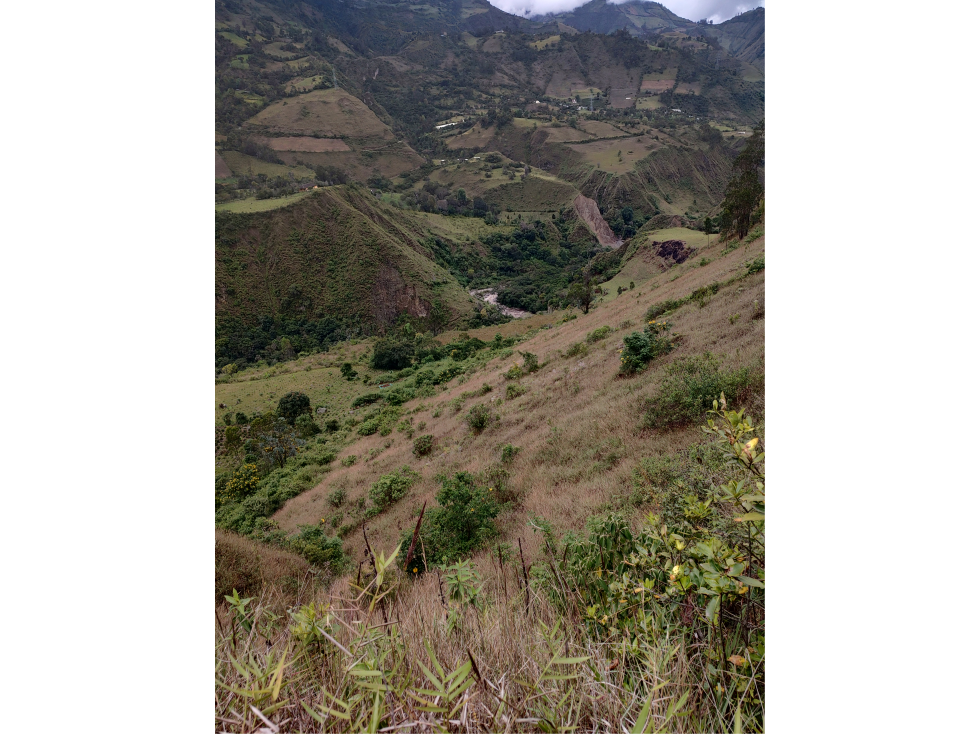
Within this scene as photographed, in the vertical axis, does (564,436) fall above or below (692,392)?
below

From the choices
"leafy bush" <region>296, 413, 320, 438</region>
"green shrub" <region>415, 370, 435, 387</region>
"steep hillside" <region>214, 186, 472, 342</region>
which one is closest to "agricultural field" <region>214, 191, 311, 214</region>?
"steep hillside" <region>214, 186, 472, 342</region>

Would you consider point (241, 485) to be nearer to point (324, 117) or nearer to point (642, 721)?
point (642, 721)

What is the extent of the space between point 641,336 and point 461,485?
5937mm

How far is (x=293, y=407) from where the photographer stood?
26.7 meters

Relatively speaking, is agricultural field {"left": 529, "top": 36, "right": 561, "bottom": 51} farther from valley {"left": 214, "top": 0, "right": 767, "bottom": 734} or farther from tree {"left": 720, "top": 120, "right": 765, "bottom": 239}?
tree {"left": 720, "top": 120, "right": 765, "bottom": 239}

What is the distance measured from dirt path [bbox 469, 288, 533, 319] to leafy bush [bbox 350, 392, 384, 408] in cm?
2550

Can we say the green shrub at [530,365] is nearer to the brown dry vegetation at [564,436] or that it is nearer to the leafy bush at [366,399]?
the brown dry vegetation at [564,436]

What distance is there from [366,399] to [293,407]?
4.27 meters

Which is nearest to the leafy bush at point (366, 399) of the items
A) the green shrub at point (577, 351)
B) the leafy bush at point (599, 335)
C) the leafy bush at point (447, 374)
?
the leafy bush at point (447, 374)

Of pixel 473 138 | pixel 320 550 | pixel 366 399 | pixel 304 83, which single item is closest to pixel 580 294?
pixel 366 399

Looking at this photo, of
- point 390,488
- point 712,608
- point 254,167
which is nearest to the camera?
point 712,608
